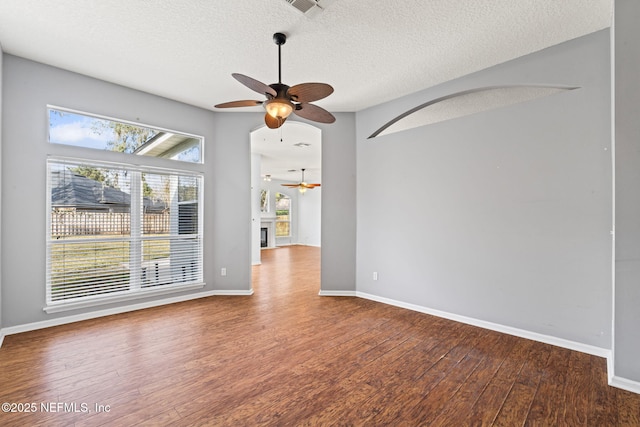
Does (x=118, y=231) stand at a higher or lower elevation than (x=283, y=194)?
lower

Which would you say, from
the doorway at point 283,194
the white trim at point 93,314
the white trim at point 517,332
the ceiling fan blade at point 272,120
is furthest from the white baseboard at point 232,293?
the ceiling fan blade at point 272,120

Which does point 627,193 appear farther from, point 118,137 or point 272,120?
point 118,137

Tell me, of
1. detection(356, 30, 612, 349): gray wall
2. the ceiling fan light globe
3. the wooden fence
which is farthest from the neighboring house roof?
detection(356, 30, 612, 349): gray wall

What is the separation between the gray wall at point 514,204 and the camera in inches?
110

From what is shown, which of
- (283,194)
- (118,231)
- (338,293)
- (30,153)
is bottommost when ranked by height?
(338,293)

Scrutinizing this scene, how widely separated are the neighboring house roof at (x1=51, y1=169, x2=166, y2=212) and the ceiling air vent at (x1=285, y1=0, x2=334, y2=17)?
3.34 metres

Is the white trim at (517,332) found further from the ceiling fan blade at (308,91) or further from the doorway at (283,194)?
the doorway at (283,194)

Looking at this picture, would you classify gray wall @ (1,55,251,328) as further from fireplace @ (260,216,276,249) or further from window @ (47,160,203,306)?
fireplace @ (260,216,276,249)

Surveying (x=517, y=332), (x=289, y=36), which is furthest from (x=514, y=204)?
(x=289, y=36)

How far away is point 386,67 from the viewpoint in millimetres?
3459

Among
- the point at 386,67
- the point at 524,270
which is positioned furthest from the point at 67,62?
the point at 524,270

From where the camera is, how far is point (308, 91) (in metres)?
2.59

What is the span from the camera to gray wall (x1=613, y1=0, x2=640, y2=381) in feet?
7.29

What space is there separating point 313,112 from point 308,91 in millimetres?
457
